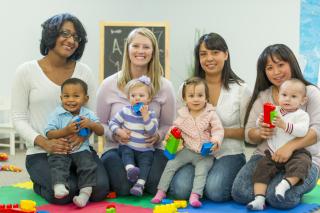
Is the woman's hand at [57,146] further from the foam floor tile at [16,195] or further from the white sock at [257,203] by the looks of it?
the white sock at [257,203]

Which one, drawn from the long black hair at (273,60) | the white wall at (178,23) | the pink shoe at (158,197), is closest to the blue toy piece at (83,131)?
the pink shoe at (158,197)

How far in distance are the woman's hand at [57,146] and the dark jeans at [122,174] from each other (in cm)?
30

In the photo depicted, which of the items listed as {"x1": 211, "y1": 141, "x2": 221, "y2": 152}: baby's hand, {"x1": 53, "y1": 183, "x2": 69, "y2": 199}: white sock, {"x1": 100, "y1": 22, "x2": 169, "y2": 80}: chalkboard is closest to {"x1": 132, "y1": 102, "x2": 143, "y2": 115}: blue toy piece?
{"x1": 211, "y1": 141, "x2": 221, "y2": 152}: baby's hand

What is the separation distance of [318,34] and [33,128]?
335 cm

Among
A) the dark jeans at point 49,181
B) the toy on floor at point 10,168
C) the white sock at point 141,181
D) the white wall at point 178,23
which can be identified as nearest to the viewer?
the dark jeans at point 49,181

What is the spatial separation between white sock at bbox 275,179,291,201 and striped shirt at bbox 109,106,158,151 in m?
0.78

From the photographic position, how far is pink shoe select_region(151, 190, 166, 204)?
2625 millimetres

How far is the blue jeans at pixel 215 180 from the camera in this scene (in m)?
2.65

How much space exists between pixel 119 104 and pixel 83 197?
0.65 m

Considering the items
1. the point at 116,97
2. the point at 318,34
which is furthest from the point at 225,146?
the point at 318,34

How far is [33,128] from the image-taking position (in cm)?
277

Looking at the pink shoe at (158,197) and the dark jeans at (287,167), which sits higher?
the dark jeans at (287,167)

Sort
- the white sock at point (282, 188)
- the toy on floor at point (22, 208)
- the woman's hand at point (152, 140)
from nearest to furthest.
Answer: the toy on floor at point (22, 208) → the white sock at point (282, 188) → the woman's hand at point (152, 140)

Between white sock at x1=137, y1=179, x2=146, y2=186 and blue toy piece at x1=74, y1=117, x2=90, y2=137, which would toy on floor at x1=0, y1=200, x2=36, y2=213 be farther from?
white sock at x1=137, y1=179, x2=146, y2=186
